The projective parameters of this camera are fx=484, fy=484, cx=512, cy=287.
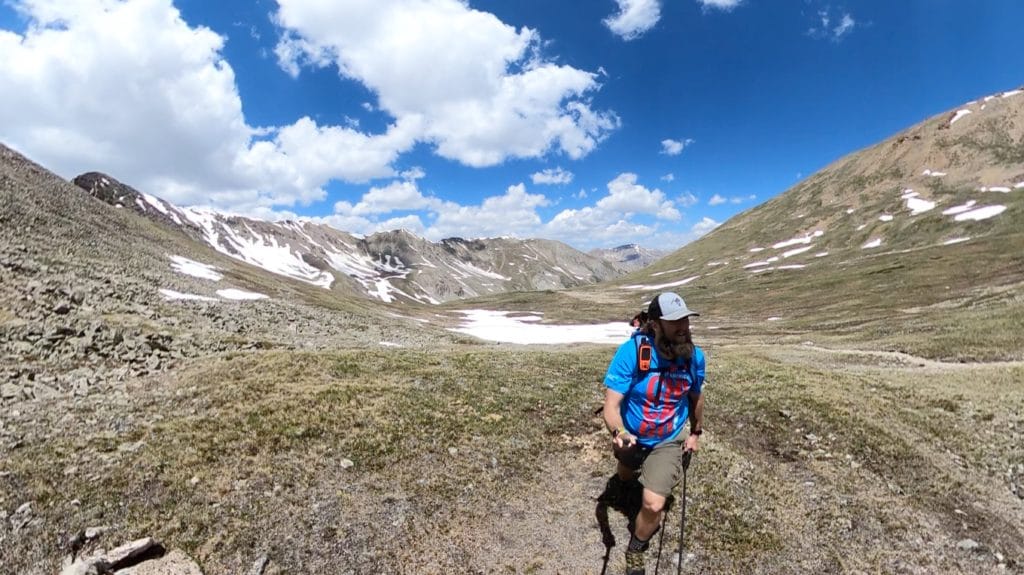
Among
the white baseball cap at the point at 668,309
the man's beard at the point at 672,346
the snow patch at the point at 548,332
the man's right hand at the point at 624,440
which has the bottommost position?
the snow patch at the point at 548,332

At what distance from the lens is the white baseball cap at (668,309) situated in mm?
8086

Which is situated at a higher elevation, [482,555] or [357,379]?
[357,379]

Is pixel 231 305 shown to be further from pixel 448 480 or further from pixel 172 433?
pixel 448 480

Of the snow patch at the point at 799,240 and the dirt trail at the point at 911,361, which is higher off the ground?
the snow patch at the point at 799,240

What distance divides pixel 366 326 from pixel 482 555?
40.6 metres

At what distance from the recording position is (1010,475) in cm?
1447

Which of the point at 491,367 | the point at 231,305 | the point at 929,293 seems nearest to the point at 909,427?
the point at 491,367

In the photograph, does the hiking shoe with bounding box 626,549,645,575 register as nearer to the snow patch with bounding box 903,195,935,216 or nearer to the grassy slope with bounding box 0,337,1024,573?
the grassy slope with bounding box 0,337,1024,573

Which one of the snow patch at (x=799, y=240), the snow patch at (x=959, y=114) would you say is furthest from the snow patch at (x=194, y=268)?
the snow patch at (x=959, y=114)

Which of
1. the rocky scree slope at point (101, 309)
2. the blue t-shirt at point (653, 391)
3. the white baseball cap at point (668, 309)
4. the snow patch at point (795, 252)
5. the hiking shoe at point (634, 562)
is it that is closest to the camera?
the white baseball cap at point (668, 309)

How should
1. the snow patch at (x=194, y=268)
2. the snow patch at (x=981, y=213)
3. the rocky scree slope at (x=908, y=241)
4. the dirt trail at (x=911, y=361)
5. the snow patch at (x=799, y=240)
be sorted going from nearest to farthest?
the dirt trail at (x=911, y=361)
the snow patch at (x=194, y=268)
the rocky scree slope at (x=908, y=241)
the snow patch at (x=981, y=213)
the snow patch at (x=799, y=240)

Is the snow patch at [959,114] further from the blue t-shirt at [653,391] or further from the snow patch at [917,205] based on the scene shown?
the blue t-shirt at [653,391]

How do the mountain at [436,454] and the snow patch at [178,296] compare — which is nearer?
the mountain at [436,454]

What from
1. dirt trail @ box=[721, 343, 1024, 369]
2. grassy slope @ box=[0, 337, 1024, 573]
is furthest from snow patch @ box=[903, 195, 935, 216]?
grassy slope @ box=[0, 337, 1024, 573]
